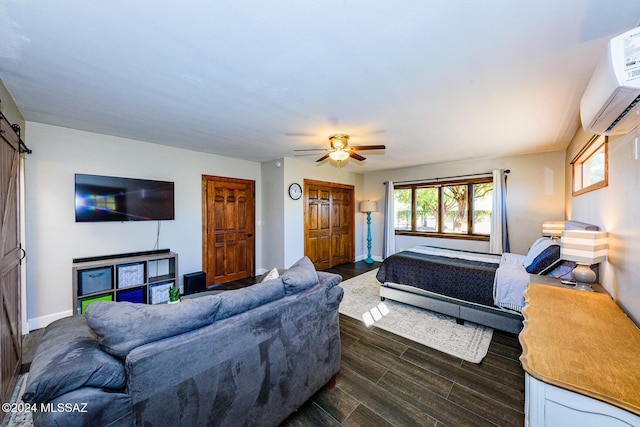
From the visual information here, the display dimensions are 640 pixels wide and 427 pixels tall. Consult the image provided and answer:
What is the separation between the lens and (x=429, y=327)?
284 centimetres

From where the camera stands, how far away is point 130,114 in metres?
2.64

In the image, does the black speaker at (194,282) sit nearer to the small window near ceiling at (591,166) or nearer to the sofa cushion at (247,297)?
the sofa cushion at (247,297)

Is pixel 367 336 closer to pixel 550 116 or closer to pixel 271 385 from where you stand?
pixel 271 385

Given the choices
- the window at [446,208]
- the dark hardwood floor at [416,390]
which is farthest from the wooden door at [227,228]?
the window at [446,208]

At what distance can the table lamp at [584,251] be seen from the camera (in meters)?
1.82

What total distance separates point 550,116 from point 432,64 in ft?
6.52

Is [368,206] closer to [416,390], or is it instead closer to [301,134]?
[301,134]

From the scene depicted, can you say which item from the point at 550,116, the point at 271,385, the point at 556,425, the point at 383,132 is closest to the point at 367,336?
the point at 271,385

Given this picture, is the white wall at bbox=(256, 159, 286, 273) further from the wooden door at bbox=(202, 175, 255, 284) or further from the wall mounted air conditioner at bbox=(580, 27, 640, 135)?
the wall mounted air conditioner at bbox=(580, 27, 640, 135)

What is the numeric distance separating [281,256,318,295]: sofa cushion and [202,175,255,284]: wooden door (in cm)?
311

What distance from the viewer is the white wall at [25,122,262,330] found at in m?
2.87

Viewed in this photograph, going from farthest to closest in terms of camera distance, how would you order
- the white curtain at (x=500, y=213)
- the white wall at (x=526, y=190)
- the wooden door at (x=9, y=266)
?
the white curtain at (x=500, y=213), the white wall at (x=526, y=190), the wooden door at (x=9, y=266)

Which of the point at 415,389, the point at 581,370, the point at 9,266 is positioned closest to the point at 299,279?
the point at 415,389

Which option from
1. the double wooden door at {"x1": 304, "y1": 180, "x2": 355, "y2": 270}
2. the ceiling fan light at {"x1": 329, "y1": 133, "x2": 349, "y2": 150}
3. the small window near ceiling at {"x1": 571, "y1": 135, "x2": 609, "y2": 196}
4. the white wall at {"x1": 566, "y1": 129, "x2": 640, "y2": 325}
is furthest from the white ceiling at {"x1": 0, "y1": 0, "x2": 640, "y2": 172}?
the double wooden door at {"x1": 304, "y1": 180, "x2": 355, "y2": 270}
